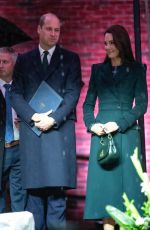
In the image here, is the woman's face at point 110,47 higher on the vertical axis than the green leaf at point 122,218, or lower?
higher

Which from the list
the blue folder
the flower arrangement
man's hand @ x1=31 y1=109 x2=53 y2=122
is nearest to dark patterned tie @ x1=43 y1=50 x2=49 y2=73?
the blue folder

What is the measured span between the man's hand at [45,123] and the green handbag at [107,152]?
1.27 ft

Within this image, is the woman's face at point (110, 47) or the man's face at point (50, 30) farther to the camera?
the man's face at point (50, 30)

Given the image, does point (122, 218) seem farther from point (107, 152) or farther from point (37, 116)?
point (37, 116)

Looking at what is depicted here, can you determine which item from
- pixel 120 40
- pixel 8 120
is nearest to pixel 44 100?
pixel 8 120

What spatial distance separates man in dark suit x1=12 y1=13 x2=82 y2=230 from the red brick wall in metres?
1.24

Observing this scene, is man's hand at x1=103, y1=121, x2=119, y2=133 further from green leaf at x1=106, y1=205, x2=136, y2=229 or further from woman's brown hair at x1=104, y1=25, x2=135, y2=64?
green leaf at x1=106, y1=205, x2=136, y2=229

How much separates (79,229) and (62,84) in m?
1.25

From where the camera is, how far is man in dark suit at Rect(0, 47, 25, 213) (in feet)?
15.4

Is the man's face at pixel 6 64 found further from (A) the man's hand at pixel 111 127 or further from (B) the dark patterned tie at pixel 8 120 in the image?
(A) the man's hand at pixel 111 127

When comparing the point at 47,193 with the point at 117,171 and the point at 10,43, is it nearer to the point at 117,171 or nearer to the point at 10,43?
the point at 117,171

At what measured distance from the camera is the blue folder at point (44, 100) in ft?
14.6

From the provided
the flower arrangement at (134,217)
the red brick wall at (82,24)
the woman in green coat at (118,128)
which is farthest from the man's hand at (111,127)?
the flower arrangement at (134,217)

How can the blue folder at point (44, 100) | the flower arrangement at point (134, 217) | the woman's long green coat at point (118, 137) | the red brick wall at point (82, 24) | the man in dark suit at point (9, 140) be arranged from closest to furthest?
the flower arrangement at point (134, 217) < the woman's long green coat at point (118, 137) < the blue folder at point (44, 100) < the man in dark suit at point (9, 140) < the red brick wall at point (82, 24)
